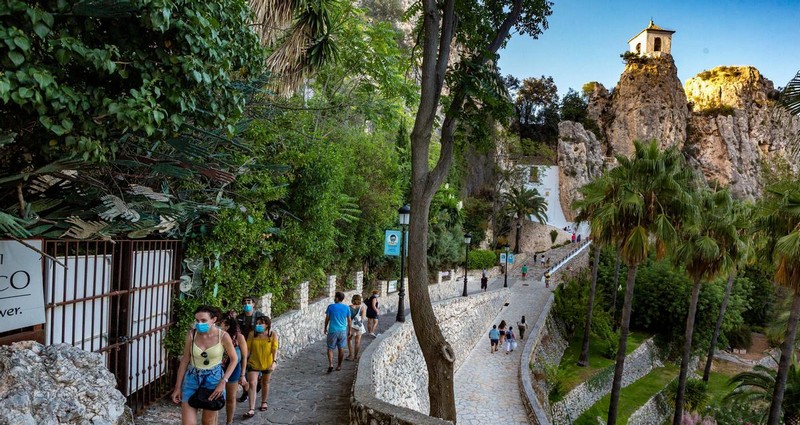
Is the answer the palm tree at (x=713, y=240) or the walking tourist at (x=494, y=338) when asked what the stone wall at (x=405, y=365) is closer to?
the walking tourist at (x=494, y=338)

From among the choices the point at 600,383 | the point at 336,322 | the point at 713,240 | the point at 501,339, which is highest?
the point at 713,240

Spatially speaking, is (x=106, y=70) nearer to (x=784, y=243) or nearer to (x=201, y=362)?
(x=201, y=362)

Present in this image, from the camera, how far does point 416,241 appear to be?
7.61 metres

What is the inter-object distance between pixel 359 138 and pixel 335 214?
255 inches

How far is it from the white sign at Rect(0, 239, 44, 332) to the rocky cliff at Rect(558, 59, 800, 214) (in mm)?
54875

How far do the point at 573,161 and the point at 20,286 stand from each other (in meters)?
56.1

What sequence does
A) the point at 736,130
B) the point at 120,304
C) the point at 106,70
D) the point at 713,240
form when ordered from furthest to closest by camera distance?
1. the point at 736,130
2. the point at 713,240
3. the point at 120,304
4. the point at 106,70

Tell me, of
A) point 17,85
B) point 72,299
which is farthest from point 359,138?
point 17,85

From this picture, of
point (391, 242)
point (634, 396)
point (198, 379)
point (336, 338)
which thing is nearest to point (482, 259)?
point (634, 396)

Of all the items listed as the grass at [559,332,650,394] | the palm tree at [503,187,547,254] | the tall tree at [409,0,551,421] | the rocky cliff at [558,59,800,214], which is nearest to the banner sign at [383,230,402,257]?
the tall tree at [409,0,551,421]

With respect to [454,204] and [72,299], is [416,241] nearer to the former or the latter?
[72,299]

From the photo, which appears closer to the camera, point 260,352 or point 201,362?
point 201,362

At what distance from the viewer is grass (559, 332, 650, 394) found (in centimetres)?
2127

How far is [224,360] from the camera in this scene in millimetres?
5750
